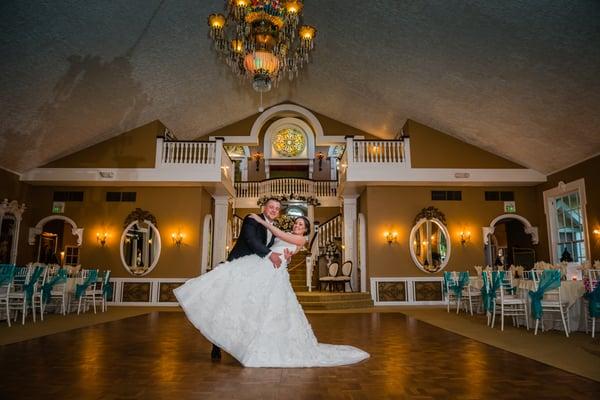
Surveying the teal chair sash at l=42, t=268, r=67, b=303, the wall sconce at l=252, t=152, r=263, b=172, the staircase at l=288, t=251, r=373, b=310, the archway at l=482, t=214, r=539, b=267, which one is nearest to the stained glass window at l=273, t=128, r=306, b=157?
the wall sconce at l=252, t=152, r=263, b=172

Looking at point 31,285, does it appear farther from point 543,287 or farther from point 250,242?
point 543,287

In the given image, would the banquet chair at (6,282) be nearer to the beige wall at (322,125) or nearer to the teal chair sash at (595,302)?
the teal chair sash at (595,302)

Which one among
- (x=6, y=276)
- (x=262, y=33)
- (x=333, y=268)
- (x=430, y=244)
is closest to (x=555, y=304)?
(x=430, y=244)

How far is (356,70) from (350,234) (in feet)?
16.6

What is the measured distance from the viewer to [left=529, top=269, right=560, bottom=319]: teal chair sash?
5590 millimetres

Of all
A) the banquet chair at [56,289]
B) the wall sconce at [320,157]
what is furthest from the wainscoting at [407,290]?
the wall sconce at [320,157]

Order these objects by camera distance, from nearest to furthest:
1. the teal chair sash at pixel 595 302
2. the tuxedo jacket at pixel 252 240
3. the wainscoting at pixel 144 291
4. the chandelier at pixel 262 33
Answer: the tuxedo jacket at pixel 252 240 → the teal chair sash at pixel 595 302 → the chandelier at pixel 262 33 → the wainscoting at pixel 144 291

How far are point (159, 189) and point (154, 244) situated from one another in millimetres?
1537

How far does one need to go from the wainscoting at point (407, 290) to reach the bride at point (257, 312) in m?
7.42

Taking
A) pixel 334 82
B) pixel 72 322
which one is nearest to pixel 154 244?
pixel 72 322

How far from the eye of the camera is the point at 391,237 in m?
11.1

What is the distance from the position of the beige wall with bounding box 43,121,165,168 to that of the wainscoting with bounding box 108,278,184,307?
3098mm

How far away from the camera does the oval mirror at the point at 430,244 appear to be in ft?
36.4

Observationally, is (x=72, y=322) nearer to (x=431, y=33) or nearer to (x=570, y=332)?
(x=570, y=332)
